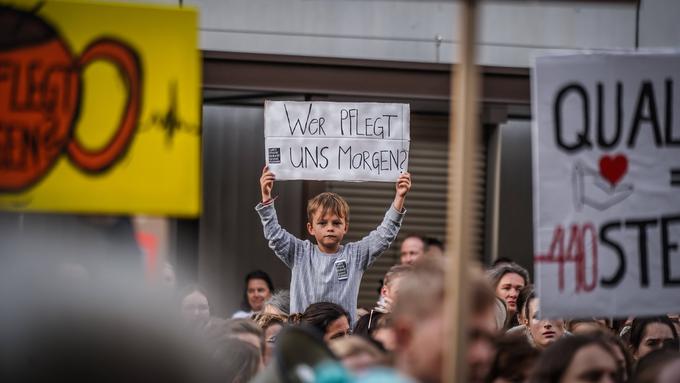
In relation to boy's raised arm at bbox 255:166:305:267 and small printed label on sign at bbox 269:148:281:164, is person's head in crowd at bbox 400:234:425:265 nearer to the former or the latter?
small printed label on sign at bbox 269:148:281:164

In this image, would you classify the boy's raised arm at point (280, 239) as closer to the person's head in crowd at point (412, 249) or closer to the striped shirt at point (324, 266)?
the striped shirt at point (324, 266)

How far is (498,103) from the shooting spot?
42.6 feet

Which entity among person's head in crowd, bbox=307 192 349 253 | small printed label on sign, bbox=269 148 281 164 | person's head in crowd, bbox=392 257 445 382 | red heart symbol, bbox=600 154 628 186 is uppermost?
small printed label on sign, bbox=269 148 281 164

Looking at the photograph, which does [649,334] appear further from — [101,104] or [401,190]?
[101,104]

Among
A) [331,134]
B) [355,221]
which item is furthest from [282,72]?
[331,134]

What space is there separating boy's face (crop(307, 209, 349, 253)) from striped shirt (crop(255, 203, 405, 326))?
5 centimetres

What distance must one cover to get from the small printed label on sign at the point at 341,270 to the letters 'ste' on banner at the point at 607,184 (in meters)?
2.43

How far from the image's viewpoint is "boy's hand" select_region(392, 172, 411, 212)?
26.0 ft

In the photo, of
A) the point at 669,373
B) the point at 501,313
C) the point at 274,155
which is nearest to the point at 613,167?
the point at 669,373

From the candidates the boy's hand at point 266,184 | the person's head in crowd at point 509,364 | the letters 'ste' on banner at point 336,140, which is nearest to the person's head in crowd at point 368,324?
the boy's hand at point 266,184

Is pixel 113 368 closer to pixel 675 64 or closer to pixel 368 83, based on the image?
pixel 675 64

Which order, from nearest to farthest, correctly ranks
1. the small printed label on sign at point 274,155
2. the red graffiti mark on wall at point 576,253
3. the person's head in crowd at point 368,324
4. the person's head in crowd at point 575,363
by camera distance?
the person's head in crowd at point 575,363 < the red graffiti mark on wall at point 576,253 < the person's head in crowd at point 368,324 < the small printed label on sign at point 274,155

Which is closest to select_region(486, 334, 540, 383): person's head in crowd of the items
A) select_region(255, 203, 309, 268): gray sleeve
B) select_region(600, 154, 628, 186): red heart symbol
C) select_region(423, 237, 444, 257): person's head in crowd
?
select_region(600, 154, 628, 186): red heart symbol

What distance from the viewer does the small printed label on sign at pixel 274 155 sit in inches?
350
